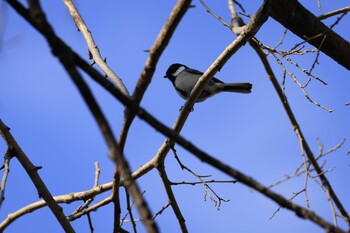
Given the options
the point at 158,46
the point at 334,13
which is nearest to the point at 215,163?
the point at 158,46

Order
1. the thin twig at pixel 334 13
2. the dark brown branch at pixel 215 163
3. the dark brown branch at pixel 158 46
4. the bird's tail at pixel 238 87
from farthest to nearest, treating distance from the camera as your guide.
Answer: the bird's tail at pixel 238 87
the thin twig at pixel 334 13
the dark brown branch at pixel 158 46
the dark brown branch at pixel 215 163

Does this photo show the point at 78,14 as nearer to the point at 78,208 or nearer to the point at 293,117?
the point at 78,208

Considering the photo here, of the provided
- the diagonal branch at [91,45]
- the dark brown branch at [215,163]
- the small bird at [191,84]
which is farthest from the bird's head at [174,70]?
the dark brown branch at [215,163]

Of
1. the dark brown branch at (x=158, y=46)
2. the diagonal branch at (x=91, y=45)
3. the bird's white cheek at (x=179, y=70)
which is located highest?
the bird's white cheek at (x=179, y=70)

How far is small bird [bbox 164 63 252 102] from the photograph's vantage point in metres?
5.82

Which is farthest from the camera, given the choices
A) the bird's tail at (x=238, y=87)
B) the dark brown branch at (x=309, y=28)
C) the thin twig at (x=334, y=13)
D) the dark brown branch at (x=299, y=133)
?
the bird's tail at (x=238, y=87)

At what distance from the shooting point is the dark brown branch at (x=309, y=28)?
3191 millimetres

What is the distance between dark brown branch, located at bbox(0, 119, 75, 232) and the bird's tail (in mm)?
2969

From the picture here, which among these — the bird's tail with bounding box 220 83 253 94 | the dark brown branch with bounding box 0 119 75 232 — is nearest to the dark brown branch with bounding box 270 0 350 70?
the dark brown branch with bounding box 0 119 75 232

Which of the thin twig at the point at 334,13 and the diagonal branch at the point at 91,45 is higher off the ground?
the diagonal branch at the point at 91,45

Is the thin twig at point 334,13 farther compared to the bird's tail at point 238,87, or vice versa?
the bird's tail at point 238,87

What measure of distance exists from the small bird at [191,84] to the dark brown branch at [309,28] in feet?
7.57

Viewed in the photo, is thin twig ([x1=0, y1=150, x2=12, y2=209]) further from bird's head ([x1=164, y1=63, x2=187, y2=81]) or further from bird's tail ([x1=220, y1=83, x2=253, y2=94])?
bird's head ([x1=164, y1=63, x2=187, y2=81])

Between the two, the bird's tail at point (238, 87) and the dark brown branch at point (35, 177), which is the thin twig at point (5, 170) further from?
the bird's tail at point (238, 87)
